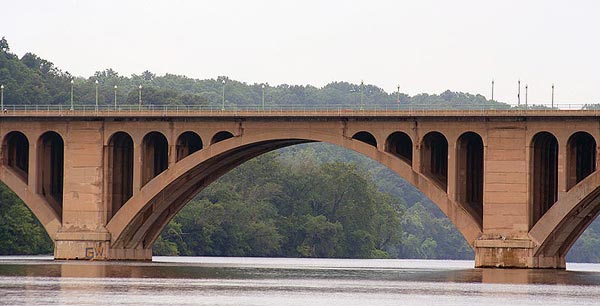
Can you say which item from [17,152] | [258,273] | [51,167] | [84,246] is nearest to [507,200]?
[258,273]

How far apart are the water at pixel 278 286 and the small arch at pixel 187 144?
966 cm

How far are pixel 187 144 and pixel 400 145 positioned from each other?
1660 cm

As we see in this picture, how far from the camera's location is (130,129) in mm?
125125

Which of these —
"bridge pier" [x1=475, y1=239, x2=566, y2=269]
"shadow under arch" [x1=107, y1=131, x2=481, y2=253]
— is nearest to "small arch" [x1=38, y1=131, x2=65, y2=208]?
"shadow under arch" [x1=107, y1=131, x2=481, y2=253]

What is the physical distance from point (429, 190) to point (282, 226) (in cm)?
7828

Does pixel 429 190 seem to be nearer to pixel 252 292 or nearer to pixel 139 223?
pixel 139 223

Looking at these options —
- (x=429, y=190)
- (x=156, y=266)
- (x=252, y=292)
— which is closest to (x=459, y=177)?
(x=429, y=190)

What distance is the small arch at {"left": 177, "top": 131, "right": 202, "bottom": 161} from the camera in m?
125

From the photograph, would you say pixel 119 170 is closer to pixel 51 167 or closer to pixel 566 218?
pixel 51 167

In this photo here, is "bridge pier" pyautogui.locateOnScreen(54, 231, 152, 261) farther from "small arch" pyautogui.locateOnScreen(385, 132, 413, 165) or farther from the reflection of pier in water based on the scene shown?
"small arch" pyautogui.locateOnScreen(385, 132, 413, 165)

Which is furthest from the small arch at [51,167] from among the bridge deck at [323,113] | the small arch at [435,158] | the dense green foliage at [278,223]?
the dense green foliage at [278,223]

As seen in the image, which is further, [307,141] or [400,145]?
[307,141]

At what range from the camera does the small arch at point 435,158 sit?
116812 millimetres

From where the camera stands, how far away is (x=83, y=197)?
414 ft
